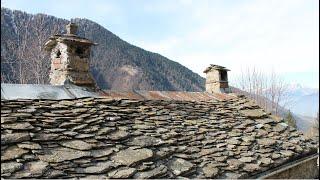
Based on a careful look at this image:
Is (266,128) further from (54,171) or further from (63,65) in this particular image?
(54,171)

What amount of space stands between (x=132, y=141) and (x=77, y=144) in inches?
43.0

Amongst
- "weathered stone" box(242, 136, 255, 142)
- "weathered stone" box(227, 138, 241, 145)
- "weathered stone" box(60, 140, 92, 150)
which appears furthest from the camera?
"weathered stone" box(242, 136, 255, 142)

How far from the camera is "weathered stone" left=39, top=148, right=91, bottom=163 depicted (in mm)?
5070

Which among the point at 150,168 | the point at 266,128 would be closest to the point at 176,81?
the point at 266,128

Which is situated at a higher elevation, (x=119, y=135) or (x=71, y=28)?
(x=71, y=28)

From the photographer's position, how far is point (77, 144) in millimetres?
5605

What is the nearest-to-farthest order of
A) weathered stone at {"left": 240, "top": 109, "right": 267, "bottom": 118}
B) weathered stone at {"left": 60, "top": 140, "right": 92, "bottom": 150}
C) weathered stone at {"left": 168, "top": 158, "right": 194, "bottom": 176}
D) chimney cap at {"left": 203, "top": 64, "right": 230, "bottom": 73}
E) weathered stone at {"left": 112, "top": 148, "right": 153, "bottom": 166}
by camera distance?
weathered stone at {"left": 60, "top": 140, "right": 92, "bottom": 150} → weathered stone at {"left": 112, "top": 148, "right": 153, "bottom": 166} → weathered stone at {"left": 168, "top": 158, "right": 194, "bottom": 176} → weathered stone at {"left": 240, "top": 109, "right": 267, "bottom": 118} → chimney cap at {"left": 203, "top": 64, "right": 230, "bottom": 73}

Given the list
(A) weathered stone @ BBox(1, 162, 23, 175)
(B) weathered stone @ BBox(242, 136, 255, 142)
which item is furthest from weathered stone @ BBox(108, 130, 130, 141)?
(B) weathered stone @ BBox(242, 136, 255, 142)

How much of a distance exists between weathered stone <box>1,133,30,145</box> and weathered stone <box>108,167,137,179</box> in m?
1.35

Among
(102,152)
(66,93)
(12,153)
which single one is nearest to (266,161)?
(102,152)

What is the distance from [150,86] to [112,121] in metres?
57.6

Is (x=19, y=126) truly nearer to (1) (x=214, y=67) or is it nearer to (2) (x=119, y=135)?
(2) (x=119, y=135)

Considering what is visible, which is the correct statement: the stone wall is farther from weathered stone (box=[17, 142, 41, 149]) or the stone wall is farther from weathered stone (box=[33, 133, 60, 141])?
weathered stone (box=[17, 142, 41, 149])

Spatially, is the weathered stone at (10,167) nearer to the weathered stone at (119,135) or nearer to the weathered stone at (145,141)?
the weathered stone at (119,135)
